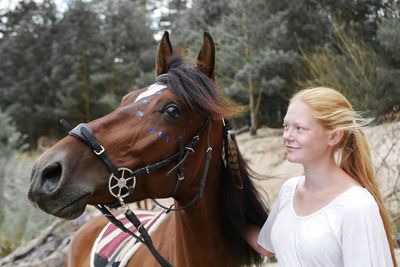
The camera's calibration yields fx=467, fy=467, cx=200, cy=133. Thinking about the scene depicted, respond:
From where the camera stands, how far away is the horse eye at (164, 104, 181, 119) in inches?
73.7

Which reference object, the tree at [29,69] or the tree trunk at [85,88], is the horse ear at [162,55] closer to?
the tree trunk at [85,88]

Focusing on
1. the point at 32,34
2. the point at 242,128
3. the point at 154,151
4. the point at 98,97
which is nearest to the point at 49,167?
the point at 154,151

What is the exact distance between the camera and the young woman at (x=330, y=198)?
4.74 feet

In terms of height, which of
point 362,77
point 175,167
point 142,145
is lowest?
point 362,77

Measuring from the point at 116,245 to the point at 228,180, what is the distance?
1.08 meters

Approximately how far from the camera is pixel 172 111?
1.88 m

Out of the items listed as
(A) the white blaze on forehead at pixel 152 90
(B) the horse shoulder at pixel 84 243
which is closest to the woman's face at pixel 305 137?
(A) the white blaze on forehead at pixel 152 90

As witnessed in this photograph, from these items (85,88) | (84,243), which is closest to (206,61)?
(84,243)

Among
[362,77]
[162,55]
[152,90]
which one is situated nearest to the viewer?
[152,90]

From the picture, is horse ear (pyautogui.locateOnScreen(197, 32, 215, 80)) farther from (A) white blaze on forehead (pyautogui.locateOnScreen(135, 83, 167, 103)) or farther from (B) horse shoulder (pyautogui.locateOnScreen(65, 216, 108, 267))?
(B) horse shoulder (pyautogui.locateOnScreen(65, 216, 108, 267))

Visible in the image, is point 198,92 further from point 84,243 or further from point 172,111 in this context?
point 84,243

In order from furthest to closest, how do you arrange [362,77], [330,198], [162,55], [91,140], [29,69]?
[29,69] → [362,77] → [162,55] → [91,140] → [330,198]

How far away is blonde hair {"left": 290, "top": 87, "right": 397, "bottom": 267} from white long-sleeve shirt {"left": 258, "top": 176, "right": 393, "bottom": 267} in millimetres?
123

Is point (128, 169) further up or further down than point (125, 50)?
further down
